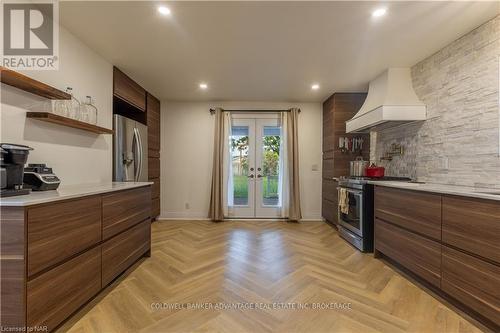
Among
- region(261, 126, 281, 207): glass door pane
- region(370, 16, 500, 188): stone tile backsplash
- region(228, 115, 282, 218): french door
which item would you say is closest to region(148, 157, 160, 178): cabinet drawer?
region(228, 115, 282, 218): french door

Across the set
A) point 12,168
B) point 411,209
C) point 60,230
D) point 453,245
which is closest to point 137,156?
point 12,168

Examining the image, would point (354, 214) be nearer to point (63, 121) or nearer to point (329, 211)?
point (329, 211)

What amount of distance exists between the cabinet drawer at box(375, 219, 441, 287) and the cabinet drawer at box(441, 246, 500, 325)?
0.10 metres

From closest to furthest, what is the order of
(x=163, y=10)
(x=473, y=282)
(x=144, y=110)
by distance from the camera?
(x=473, y=282)
(x=163, y=10)
(x=144, y=110)

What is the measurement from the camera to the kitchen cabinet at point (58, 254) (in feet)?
4.27

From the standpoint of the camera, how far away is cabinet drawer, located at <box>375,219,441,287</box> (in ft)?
6.80

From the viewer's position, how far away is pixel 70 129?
2.42 m

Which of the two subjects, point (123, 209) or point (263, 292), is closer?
point (263, 292)

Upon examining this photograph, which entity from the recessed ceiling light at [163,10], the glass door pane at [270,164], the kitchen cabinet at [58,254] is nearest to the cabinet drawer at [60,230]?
the kitchen cabinet at [58,254]

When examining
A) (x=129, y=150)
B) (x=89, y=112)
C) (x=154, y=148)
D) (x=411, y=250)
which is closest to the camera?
(x=411, y=250)

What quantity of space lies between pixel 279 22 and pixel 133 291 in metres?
2.77

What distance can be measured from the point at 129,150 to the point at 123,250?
67.9 inches

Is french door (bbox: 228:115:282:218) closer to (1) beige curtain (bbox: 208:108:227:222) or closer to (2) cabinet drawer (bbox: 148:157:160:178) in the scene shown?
(1) beige curtain (bbox: 208:108:227:222)

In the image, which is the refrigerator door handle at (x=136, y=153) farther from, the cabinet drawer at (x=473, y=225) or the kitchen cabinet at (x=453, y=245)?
the cabinet drawer at (x=473, y=225)
